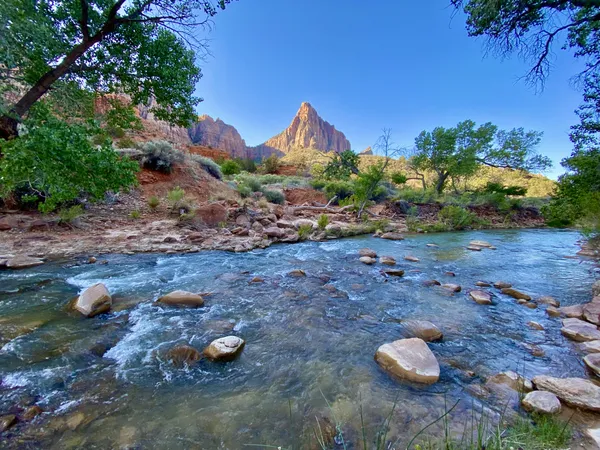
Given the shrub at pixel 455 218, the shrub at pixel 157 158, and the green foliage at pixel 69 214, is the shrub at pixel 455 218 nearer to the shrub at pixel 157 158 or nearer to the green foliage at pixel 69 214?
the shrub at pixel 157 158

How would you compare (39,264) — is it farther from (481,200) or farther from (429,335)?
(481,200)

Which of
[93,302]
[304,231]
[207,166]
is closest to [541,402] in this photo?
[93,302]

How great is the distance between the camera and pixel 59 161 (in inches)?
138

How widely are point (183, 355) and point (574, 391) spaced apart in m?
3.79

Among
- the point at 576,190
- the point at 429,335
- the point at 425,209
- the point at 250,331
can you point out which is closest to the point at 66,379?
the point at 250,331

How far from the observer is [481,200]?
62.1 ft

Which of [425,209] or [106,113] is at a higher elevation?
[106,113]

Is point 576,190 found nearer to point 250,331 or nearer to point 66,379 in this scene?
point 250,331

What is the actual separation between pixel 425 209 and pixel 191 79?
648 inches

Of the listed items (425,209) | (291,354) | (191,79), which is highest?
(191,79)

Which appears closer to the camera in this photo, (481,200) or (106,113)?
(106,113)

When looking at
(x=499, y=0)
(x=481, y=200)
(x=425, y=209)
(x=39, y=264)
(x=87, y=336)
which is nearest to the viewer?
(x=87, y=336)

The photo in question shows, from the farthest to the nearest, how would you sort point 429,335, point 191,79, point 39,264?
point 191,79 < point 39,264 < point 429,335

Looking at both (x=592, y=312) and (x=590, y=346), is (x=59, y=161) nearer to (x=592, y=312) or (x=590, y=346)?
(x=590, y=346)
